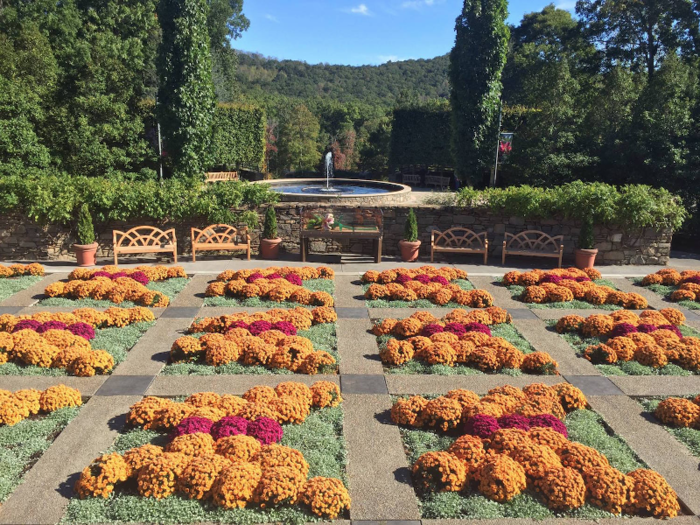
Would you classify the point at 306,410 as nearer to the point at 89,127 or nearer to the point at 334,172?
the point at 89,127

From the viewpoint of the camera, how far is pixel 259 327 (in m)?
7.92

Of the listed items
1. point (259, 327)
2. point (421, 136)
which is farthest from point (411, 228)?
point (421, 136)

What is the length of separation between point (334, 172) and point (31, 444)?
3136cm

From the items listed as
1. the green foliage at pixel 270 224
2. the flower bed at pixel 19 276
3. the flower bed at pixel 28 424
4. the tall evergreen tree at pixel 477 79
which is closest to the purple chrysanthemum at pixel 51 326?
the flower bed at pixel 28 424

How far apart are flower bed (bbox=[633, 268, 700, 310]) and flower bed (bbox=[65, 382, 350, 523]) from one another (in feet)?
26.7

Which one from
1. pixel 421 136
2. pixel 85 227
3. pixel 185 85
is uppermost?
pixel 185 85

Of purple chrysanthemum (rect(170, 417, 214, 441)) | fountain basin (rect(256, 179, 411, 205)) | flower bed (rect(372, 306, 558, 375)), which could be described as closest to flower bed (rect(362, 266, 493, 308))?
flower bed (rect(372, 306, 558, 375))

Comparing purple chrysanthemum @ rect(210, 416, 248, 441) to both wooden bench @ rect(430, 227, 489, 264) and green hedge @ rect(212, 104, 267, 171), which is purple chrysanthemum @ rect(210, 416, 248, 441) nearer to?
wooden bench @ rect(430, 227, 489, 264)

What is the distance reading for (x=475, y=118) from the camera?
75.1 ft

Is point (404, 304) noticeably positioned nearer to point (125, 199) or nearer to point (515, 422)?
point (515, 422)

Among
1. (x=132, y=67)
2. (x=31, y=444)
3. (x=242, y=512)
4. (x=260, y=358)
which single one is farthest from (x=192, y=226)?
(x=132, y=67)

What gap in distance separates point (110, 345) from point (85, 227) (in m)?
5.65

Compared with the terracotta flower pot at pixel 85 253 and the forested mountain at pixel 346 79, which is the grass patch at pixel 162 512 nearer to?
the terracotta flower pot at pixel 85 253

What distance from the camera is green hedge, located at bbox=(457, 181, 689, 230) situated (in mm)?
12805
